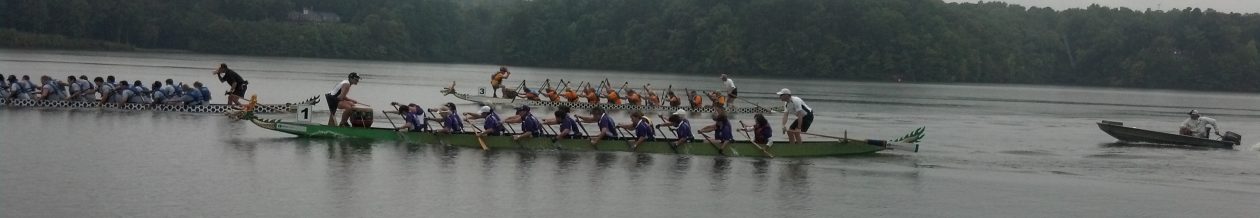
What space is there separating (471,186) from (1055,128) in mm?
28755

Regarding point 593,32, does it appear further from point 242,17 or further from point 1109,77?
point 1109,77

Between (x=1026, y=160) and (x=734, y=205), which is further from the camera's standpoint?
(x=1026, y=160)

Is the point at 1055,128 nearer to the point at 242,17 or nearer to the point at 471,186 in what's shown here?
the point at 471,186

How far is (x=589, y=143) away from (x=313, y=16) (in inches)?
4770

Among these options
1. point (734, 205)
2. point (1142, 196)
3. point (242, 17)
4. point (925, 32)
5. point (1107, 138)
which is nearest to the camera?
point (734, 205)

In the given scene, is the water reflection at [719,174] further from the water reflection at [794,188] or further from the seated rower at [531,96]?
the seated rower at [531,96]

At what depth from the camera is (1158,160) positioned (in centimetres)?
3145

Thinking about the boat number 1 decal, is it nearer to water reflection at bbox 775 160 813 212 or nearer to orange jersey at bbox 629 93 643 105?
water reflection at bbox 775 160 813 212

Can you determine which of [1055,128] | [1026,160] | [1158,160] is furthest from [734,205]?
[1055,128]

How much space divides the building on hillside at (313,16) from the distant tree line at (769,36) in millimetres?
1115

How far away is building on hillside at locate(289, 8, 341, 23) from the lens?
14250 centimetres

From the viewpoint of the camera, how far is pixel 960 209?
2186 cm

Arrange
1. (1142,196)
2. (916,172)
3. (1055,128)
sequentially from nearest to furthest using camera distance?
(1142,196), (916,172), (1055,128)

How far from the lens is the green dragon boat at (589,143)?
2756 centimetres
